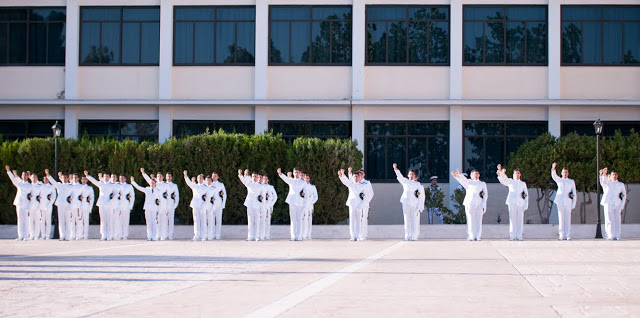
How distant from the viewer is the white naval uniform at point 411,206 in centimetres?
2669

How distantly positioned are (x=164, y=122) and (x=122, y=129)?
181 cm

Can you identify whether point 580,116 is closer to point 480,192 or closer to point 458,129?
point 458,129

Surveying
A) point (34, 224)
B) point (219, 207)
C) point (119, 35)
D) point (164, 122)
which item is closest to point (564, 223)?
point (219, 207)

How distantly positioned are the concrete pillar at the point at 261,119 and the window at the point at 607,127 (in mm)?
11142

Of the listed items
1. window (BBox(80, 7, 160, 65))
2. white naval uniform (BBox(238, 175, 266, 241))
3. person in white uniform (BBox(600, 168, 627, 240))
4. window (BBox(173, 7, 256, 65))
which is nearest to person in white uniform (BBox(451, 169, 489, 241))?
person in white uniform (BBox(600, 168, 627, 240))

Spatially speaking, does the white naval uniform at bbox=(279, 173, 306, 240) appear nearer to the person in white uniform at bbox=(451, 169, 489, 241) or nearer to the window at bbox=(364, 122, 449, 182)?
the person in white uniform at bbox=(451, 169, 489, 241)

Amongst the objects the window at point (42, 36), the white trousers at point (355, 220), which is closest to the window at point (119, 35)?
the window at point (42, 36)

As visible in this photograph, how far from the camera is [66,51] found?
34.0m

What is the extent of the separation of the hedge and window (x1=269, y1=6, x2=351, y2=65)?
4.45 meters
